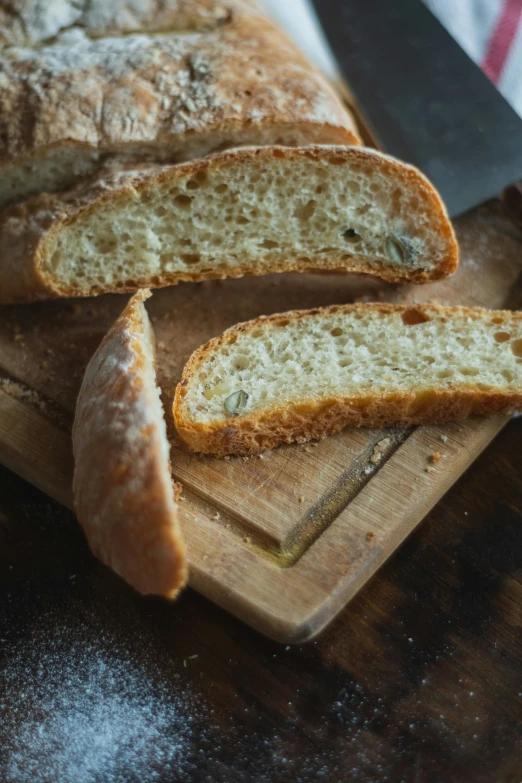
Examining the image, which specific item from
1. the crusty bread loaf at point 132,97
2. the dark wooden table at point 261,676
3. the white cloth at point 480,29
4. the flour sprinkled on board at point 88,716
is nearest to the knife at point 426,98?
the white cloth at point 480,29

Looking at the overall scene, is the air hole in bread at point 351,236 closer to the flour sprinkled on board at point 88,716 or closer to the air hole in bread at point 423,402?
the air hole in bread at point 423,402

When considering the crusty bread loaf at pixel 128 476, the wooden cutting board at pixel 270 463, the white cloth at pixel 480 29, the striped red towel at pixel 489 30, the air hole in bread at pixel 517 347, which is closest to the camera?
the crusty bread loaf at pixel 128 476

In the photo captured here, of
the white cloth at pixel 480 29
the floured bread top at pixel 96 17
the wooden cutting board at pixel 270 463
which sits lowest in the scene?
the wooden cutting board at pixel 270 463

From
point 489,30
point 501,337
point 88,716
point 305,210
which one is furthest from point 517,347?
point 489,30

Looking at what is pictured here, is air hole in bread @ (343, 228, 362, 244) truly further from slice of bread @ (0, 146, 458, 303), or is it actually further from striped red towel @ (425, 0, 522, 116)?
striped red towel @ (425, 0, 522, 116)

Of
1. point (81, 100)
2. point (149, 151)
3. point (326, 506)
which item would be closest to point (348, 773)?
point (326, 506)

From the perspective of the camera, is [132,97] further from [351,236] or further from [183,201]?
[351,236]
